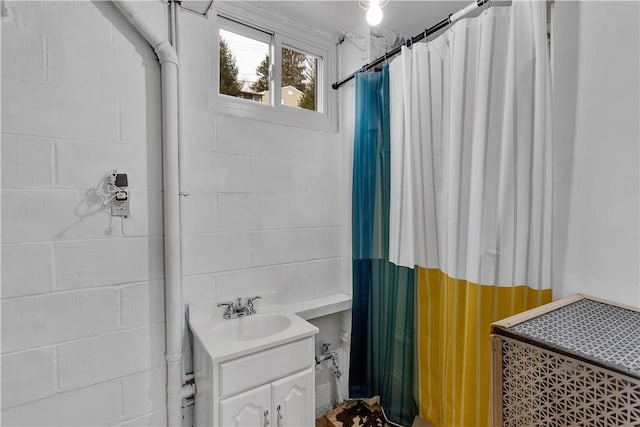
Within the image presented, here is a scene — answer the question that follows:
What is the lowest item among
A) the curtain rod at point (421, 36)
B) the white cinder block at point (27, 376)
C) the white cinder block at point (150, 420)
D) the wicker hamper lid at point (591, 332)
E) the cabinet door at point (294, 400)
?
the white cinder block at point (150, 420)

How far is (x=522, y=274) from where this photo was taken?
1.06 meters

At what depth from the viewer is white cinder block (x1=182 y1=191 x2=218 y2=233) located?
146 cm

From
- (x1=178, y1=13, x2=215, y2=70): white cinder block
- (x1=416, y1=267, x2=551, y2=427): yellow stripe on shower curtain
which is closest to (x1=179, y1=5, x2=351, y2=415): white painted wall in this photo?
(x1=178, y1=13, x2=215, y2=70): white cinder block

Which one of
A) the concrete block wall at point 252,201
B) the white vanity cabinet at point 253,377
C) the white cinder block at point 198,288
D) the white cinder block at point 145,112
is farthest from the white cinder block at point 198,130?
the white vanity cabinet at point 253,377

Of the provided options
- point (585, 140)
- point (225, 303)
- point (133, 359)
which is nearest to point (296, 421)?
point (225, 303)

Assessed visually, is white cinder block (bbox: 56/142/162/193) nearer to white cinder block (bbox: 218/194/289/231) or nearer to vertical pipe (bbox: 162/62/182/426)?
vertical pipe (bbox: 162/62/182/426)

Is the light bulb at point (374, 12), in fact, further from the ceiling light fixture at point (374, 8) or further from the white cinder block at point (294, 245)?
the white cinder block at point (294, 245)

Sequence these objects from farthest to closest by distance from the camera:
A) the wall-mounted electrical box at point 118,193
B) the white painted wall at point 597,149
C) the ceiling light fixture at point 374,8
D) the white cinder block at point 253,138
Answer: the white cinder block at point 253,138
the wall-mounted electrical box at point 118,193
the ceiling light fixture at point 374,8
the white painted wall at point 597,149

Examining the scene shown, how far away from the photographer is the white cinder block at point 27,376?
1103mm

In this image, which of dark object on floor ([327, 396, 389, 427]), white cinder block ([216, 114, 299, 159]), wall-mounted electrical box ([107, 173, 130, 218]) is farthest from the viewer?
dark object on floor ([327, 396, 389, 427])

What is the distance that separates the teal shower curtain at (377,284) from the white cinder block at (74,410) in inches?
48.4

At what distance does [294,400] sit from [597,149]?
150 cm

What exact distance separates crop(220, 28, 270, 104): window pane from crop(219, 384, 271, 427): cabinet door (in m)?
1.48

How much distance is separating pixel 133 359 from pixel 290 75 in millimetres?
1735
